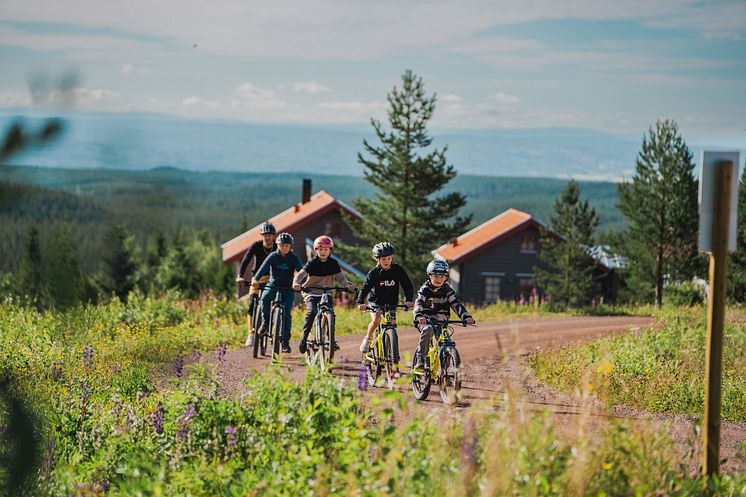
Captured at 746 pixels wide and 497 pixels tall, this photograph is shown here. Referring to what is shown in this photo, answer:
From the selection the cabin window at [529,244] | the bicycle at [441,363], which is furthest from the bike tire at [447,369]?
the cabin window at [529,244]

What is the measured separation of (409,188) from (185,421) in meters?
36.2

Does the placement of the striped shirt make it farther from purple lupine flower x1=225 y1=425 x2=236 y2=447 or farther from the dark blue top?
purple lupine flower x1=225 y1=425 x2=236 y2=447

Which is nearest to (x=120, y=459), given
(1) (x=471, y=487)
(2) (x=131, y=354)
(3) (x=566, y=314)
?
(1) (x=471, y=487)

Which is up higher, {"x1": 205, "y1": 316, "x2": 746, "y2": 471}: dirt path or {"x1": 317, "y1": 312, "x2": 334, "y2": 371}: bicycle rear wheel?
{"x1": 317, "y1": 312, "x2": 334, "y2": 371}: bicycle rear wheel

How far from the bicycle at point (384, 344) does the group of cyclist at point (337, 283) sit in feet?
0.20

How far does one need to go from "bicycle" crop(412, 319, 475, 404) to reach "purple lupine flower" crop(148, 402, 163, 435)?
121 inches

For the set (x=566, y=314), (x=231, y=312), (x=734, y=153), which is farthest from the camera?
(x=566, y=314)

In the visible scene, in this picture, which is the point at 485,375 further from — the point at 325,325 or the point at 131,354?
the point at 131,354

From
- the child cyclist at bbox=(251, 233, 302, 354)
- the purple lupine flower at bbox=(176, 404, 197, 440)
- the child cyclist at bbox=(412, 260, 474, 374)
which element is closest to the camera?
the purple lupine flower at bbox=(176, 404, 197, 440)

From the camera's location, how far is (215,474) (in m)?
5.76

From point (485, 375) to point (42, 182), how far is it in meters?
10.7

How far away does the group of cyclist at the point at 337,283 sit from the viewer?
31.6ft

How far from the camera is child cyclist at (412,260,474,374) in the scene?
9547 millimetres

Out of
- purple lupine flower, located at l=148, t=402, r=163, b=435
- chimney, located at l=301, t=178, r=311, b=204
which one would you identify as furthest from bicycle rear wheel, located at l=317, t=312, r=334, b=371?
chimney, located at l=301, t=178, r=311, b=204
